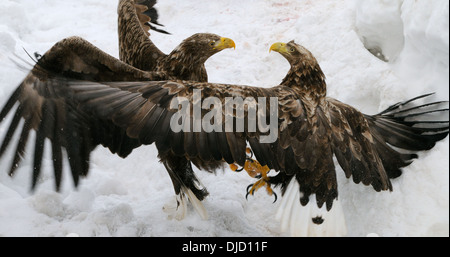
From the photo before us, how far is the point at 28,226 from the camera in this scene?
3.93 m

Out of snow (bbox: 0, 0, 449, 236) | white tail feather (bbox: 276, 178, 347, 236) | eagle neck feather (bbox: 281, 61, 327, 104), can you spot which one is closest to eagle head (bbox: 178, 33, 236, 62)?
eagle neck feather (bbox: 281, 61, 327, 104)

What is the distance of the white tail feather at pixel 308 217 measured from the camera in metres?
3.59

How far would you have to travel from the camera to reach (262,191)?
4637 mm

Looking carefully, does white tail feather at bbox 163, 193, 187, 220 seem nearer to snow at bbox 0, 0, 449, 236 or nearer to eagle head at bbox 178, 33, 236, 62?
snow at bbox 0, 0, 449, 236

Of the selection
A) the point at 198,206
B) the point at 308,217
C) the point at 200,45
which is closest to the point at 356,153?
the point at 308,217

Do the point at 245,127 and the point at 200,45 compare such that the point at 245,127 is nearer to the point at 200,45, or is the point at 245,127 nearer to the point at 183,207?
the point at 183,207

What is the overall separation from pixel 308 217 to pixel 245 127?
0.77 metres

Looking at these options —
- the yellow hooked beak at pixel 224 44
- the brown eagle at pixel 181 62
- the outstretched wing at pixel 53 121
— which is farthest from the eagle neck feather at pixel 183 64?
the outstretched wing at pixel 53 121

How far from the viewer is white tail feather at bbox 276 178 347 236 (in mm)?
3594

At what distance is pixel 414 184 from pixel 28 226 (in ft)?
8.79

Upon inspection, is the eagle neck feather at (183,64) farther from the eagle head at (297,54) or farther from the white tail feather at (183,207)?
the white tail feather at (183,207)

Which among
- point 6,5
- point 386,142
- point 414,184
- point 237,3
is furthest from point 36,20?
point 414,184

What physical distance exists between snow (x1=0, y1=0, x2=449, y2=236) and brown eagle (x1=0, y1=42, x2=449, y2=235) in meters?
0.22

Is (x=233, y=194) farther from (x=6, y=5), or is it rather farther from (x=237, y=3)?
(x=6, y=5)
